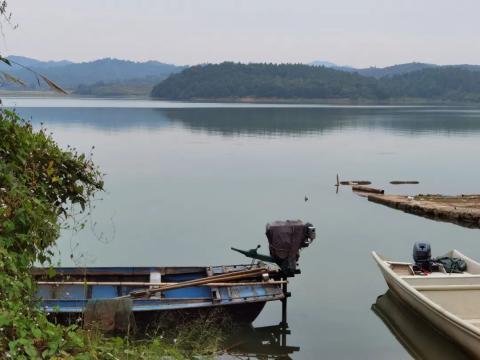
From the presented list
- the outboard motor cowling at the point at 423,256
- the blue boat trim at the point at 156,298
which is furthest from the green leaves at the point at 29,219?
the outboard motor cowling at the point at 423,256

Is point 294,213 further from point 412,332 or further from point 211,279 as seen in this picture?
point 211,279

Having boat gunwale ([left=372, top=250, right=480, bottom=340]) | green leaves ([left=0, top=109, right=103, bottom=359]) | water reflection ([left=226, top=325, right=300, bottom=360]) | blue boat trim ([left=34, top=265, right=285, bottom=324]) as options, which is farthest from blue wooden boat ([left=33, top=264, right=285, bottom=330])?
green leaves ([left=0, top=109, right=103, bottom=359])

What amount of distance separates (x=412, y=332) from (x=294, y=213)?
18.2 m

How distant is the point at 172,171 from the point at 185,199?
13.4m

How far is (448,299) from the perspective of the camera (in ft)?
50.0

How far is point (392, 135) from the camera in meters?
94.1

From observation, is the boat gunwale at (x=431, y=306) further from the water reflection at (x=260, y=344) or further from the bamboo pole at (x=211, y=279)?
the bamboo pole at (x=211, y=279)

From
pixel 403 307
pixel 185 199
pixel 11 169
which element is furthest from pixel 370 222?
pixel 11 169

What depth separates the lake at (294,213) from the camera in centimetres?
1794

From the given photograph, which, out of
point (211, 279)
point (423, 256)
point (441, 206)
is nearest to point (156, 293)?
Result: point (211, 279)

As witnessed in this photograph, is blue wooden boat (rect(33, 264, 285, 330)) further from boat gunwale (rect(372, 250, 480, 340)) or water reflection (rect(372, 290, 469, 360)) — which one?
water reflection (rect(372, 290, 469, 360))

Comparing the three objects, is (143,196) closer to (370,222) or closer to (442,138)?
(370,222)

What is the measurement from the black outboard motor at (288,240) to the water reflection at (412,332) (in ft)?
13.7

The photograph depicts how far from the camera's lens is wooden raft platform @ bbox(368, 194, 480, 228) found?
33.2 meters
